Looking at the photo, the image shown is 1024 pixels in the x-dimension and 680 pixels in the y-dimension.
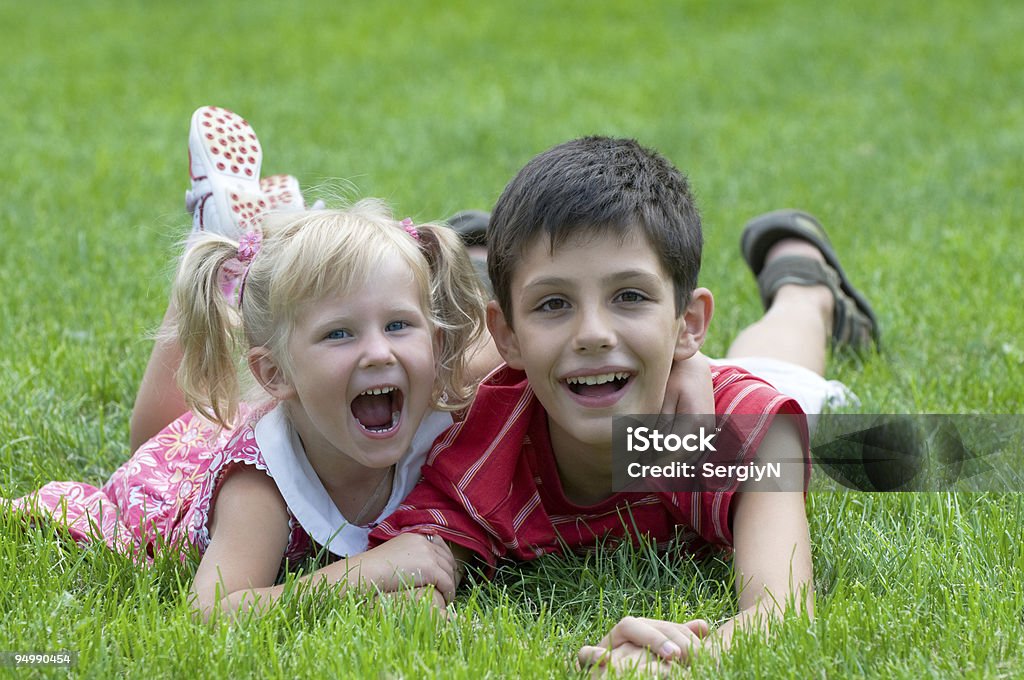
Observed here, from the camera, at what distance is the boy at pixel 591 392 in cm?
262

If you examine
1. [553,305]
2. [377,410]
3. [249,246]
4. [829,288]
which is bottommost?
[377,410]

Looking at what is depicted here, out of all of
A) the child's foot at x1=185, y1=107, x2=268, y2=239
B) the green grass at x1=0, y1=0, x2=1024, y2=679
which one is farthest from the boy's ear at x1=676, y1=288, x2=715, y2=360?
the child's foot at x1=185, y1=107, x2=268, y2=239

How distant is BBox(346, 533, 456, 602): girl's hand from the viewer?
8.53ft

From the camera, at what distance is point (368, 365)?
104 inches

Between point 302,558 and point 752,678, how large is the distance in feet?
3.87

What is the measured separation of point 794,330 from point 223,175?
1.93 meters

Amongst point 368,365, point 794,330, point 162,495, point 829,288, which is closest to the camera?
point 368,365

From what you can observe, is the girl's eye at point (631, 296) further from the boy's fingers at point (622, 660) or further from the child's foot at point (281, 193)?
the child's foot at point (281, 193)

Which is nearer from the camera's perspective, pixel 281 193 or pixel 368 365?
pixel 368 365

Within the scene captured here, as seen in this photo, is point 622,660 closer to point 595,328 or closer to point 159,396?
point 595,328

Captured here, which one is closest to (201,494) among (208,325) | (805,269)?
(208,325)

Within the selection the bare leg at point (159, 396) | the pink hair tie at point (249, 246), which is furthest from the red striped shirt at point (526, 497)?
the bare leg at point (159, 396)

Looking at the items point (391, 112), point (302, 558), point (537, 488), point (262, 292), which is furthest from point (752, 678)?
point (391, 112)

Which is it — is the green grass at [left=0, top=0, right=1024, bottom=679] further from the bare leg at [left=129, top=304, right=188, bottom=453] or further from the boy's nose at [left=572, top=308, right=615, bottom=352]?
the boy's nose at [left=572, top=308, right=615, bottom=352]
